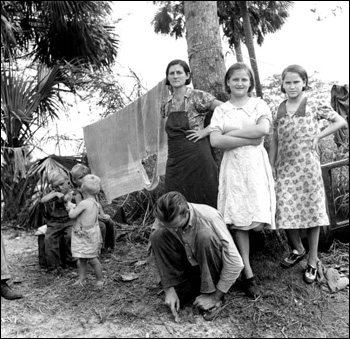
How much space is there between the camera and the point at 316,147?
10.6 feet

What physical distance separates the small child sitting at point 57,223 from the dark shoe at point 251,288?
72.7 inches

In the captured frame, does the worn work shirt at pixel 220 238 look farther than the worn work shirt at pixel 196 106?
No

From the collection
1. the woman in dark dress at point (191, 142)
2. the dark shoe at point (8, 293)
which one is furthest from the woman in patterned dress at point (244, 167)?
the dark shoe at point (8, 293)

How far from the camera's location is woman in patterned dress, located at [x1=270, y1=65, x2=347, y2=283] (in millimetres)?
3205

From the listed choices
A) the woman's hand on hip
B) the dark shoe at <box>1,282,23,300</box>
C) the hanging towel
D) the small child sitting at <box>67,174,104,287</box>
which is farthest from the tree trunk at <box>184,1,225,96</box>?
the dark shoe at <box>1,282,23,300</box>

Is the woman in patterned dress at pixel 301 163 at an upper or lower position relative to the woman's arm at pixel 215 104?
lower

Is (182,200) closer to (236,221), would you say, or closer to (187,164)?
(236,221)

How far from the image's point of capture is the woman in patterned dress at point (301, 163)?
3205 millimetres

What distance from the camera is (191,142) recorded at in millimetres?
3592

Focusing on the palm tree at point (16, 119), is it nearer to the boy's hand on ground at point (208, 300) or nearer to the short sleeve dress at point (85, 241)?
the short sleeve dress at point (85, 241)

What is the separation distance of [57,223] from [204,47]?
86.6 inches

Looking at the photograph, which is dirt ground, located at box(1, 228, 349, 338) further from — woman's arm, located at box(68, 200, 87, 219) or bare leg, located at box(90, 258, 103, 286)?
woman's arm, located at box(68, 200, 87, 219)

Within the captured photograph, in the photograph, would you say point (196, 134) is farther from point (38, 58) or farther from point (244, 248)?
point (38, 58)

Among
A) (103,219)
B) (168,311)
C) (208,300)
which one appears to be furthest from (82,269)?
(208,300)
